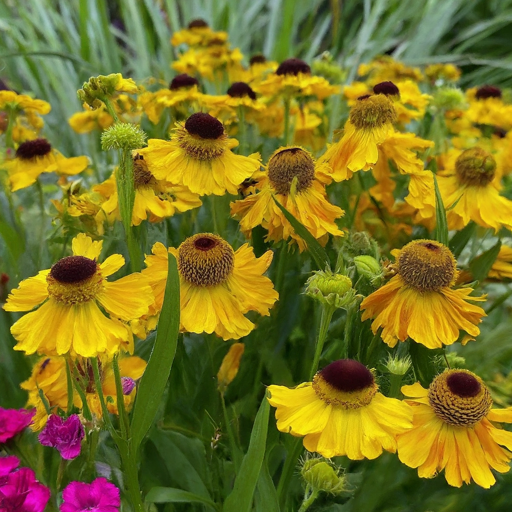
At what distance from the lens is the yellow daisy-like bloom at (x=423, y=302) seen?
1.45 ft

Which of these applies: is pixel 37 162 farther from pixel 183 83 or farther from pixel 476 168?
pixel 476 168

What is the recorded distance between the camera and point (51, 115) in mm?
1560

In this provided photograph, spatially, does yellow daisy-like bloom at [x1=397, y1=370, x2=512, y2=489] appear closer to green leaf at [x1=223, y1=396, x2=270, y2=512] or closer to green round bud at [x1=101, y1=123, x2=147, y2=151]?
green leaf at [x1=223, y1=396, x2=270, y2=512]

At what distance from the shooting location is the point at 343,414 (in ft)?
1.32

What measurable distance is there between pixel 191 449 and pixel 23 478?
0.53 ft

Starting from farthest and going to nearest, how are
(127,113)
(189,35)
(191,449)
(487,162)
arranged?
(189,35) → (127,113) → (487,162) → (191,449)

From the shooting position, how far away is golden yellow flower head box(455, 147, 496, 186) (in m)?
0.66

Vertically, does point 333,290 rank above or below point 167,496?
above

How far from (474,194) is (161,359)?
437 millimetres

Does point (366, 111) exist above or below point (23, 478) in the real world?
above

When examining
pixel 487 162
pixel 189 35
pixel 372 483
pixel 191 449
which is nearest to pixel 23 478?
pixel 191 449

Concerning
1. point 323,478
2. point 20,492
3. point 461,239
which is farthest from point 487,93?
point 20,492

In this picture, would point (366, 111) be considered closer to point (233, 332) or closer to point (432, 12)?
point (233, 332)

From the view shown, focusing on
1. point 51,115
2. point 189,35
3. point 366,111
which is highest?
point 366,111
